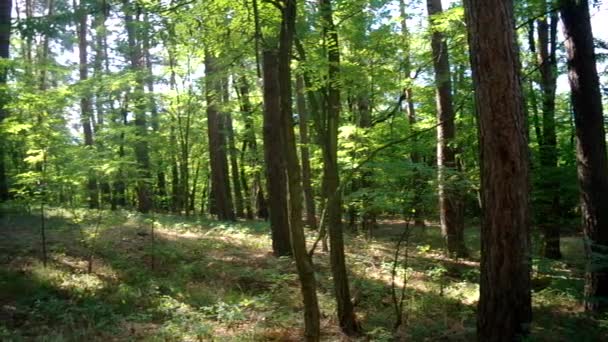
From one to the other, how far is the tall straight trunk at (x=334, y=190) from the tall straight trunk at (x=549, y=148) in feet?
20.1

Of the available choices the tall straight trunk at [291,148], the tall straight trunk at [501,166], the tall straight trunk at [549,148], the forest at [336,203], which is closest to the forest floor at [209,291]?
the forest at [336,203]

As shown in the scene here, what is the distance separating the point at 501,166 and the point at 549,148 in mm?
7774

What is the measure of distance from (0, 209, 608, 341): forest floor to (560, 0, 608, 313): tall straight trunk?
0.86m

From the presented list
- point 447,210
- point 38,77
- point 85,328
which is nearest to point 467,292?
point 447,210

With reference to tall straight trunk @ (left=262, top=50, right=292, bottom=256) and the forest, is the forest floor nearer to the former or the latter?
the forest

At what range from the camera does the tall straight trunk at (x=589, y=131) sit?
275 inches

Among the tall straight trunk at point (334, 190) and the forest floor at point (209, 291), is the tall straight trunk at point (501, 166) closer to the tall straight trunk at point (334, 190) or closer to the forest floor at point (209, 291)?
the forest floor at point (209, 291)

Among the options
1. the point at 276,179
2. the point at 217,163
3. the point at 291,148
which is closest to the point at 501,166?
the point at 291,148

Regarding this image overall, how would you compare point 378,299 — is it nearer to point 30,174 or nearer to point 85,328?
point 85,328

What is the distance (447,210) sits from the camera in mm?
11188

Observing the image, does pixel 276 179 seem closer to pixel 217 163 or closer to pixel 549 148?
pixel 549 148

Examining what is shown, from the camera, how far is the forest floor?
6.34m

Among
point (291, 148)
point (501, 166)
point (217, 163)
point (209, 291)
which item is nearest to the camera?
point (291, 148)

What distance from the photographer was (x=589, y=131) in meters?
7.12
